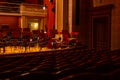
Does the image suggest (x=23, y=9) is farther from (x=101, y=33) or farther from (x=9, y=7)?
(x=101, y=33)

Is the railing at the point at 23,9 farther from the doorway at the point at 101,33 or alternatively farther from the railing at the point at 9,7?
the doorway at the point at 101,33

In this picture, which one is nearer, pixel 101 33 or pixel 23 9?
pixel 101 33

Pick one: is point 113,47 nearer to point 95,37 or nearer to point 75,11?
point 95,37

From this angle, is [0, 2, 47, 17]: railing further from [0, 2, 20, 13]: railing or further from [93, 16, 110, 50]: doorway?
[93, 16, 110, 50]: doorway

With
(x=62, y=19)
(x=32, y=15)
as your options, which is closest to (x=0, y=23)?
(x=32, y=15)

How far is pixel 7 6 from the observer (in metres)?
17.6

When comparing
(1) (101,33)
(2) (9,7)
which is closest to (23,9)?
(2) (9,7)

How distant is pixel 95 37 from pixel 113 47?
5.21 ft

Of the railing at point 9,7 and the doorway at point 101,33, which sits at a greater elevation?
the railing at point 9,7

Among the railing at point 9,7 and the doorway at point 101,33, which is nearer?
the doorway at point 101,33

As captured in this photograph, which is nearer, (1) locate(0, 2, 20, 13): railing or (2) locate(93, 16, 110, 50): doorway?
(2) locate(93, 16, 110, 50): doorway

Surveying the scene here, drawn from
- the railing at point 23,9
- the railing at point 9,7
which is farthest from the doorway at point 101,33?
the railing at point 9,7

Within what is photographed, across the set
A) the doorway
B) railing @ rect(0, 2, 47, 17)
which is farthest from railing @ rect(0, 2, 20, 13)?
the doorway

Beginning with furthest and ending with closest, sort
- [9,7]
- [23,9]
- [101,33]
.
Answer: [9,7] → [23,9] → [101,33]
